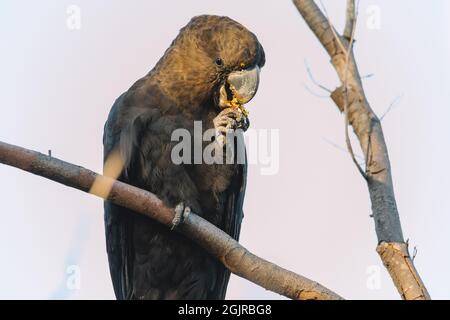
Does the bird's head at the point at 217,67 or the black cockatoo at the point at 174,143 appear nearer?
the black cockatoo at the point at 174,143

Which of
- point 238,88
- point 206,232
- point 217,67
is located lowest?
Result: point 206,232

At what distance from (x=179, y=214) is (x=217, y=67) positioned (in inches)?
57.5

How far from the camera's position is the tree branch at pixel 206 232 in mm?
3811

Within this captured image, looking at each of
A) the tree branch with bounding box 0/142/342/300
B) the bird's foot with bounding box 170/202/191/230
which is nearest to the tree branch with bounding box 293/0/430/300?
the tree branch with bounding box 0/142/342/300

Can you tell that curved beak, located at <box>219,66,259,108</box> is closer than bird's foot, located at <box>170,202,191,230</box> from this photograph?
No

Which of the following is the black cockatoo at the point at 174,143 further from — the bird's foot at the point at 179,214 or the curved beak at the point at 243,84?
the bird's foot at the point at 179,214

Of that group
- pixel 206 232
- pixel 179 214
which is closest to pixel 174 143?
pixel 179 214

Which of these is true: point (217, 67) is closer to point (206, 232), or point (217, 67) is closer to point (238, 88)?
point (238, 88)

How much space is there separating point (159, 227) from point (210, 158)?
0.64 m

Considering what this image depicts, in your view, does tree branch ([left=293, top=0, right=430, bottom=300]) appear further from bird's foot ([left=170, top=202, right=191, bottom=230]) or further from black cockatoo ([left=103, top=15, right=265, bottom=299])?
bird's foot ([left=170, top=202, right=191, bottom=230])

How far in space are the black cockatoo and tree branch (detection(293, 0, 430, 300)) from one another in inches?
28.0

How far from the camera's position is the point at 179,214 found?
15.0 feet

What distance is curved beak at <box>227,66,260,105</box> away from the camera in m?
5.49

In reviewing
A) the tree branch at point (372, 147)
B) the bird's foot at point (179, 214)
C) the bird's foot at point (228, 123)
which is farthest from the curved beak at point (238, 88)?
the bird's foot at point (179, 214)
